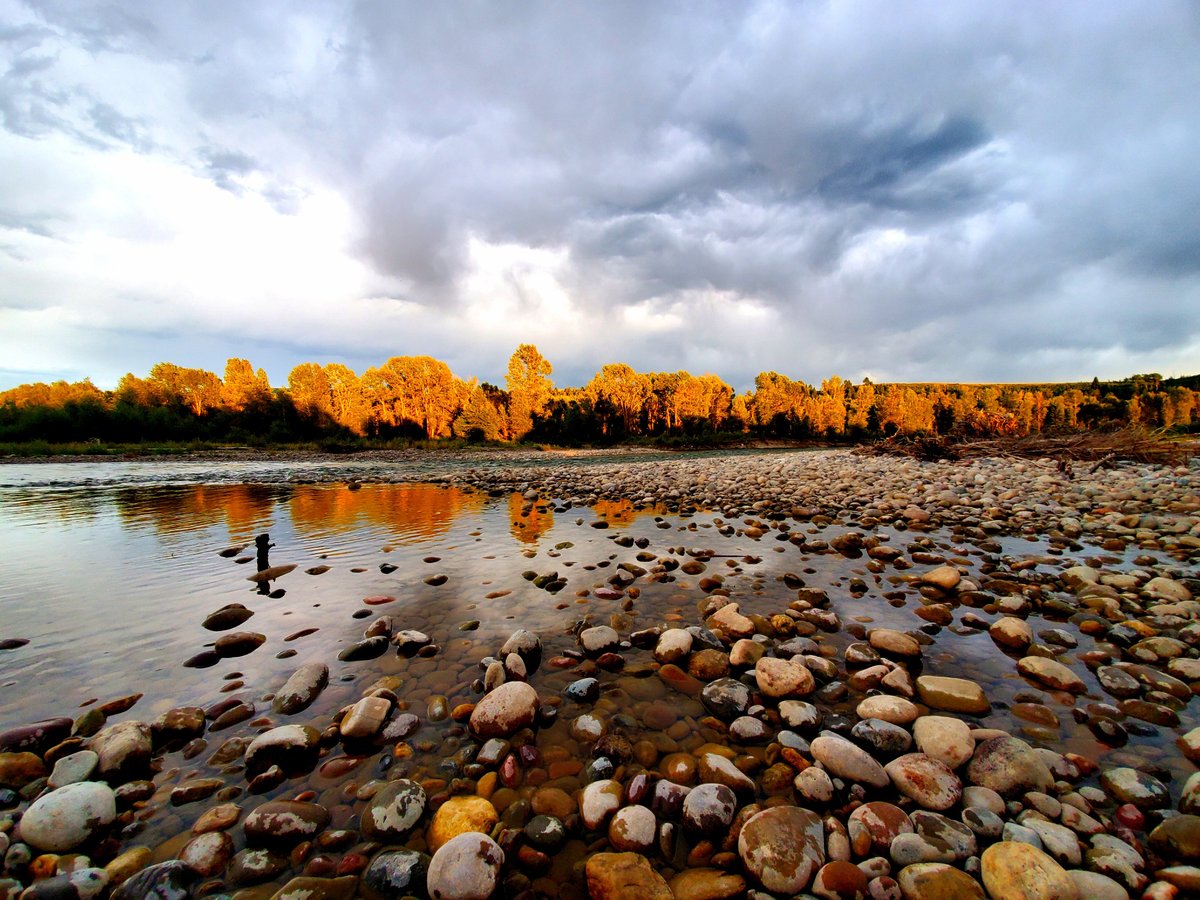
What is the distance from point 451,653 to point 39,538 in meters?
13.1

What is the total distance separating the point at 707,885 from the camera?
216 cm

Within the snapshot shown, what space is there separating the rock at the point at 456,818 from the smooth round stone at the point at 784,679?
226 centimetres

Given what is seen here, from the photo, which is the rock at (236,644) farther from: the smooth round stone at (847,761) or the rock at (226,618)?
the smooth round stone at (847,761)

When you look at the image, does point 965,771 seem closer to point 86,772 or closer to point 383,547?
point 86,772

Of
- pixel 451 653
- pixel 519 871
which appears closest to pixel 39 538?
pixel 451 653

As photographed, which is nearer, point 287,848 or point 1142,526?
point 287,848

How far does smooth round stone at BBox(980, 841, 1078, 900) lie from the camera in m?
1.95

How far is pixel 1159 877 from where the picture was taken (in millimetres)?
2043

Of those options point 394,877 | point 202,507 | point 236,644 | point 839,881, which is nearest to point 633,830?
point 839,881

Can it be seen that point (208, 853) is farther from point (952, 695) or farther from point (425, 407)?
point (425, 407)

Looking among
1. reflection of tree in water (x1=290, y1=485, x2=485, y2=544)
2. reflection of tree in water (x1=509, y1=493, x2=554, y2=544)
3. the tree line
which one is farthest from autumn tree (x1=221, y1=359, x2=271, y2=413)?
reflection of tree in water (x1=509, y1=493, x2=554, y2=544)

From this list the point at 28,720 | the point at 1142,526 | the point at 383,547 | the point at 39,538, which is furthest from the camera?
the point at 39,538

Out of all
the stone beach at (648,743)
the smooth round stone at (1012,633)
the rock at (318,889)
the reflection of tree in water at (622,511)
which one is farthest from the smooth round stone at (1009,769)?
the reflection of tree in water at (622,511)

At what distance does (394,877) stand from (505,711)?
1.22m
